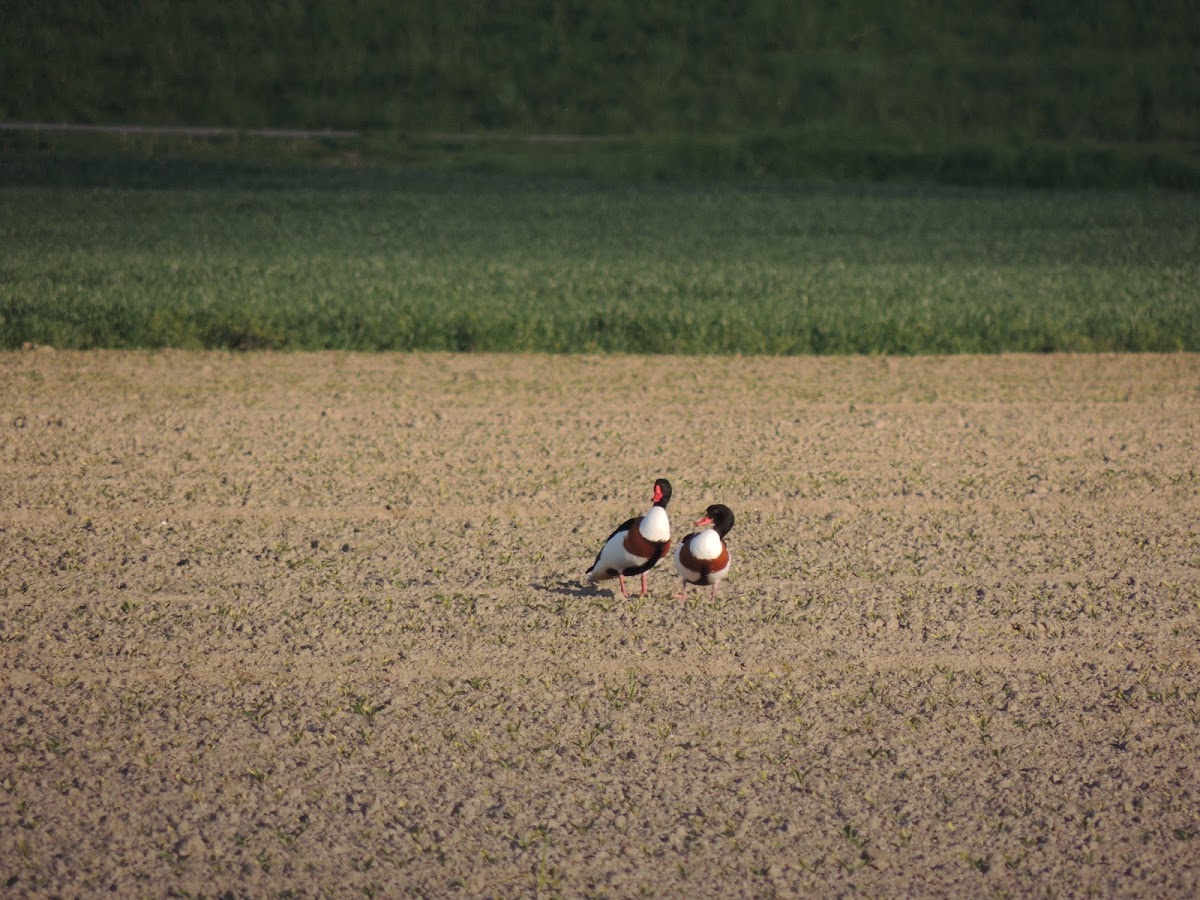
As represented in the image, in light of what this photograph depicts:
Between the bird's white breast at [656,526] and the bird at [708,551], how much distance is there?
0.58 feet

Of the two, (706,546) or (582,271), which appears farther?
(582,271)

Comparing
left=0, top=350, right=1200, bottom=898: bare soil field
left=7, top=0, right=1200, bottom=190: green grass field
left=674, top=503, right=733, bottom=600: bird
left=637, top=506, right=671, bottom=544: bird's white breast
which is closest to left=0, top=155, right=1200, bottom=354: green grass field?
left=0, top=350, right=1200, bottom=898: bare soil field

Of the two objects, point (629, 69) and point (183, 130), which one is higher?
point (629, 69)

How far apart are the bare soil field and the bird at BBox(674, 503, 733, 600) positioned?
0.95 feet

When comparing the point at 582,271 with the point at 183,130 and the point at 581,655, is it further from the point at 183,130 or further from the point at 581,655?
the point at 183,130

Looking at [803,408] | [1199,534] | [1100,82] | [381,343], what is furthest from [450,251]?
[1100,82]

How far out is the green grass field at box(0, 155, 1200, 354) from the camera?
1351cm

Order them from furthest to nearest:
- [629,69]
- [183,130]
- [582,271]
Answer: [629,69] < [183,130] < [582,271]

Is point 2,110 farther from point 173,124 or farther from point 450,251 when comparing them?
point 450,251

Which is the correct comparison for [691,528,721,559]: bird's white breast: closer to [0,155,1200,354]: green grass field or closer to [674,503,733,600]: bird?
[674,503,733,600]: bird

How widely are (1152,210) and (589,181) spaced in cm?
1151

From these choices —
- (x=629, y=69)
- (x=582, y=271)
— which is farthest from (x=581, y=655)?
(x=629, y=69)

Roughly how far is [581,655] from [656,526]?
0.67 meters

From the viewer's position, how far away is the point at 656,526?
6305 millimetres
